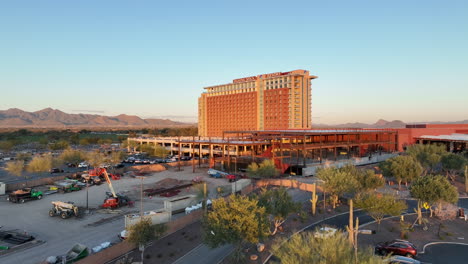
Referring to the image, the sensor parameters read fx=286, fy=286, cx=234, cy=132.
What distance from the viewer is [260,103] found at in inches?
5556

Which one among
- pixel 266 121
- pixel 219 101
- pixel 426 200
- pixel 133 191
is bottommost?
pixel 133 191

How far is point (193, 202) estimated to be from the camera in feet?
119

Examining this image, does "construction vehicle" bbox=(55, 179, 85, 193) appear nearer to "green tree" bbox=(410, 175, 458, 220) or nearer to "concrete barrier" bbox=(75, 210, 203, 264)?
"concrete barrier" bbox=(75, 210, 203, 264)

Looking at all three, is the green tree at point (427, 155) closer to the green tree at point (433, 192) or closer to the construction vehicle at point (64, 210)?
the green tree at point (433, 192)

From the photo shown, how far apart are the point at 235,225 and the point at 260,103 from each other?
12370cm

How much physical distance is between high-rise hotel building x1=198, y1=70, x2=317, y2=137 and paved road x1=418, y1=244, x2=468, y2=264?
108 metres

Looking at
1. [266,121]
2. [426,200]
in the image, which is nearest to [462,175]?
[426,200]

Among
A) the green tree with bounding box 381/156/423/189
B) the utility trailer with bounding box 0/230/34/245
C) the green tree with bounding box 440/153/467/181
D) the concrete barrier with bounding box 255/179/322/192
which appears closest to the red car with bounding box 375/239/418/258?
the concrete barrier with bounding box 255/179/322/192

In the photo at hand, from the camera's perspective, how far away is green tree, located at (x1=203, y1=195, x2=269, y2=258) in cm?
1984

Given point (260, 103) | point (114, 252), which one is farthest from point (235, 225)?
point (260, 103)

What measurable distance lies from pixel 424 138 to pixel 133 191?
86.1 meters

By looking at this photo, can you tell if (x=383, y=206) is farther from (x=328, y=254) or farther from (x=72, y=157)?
(x=72, y=157)

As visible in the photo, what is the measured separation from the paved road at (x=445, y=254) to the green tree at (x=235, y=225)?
1278 centimetres

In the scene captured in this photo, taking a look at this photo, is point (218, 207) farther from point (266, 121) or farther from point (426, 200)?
point (266, 121)
